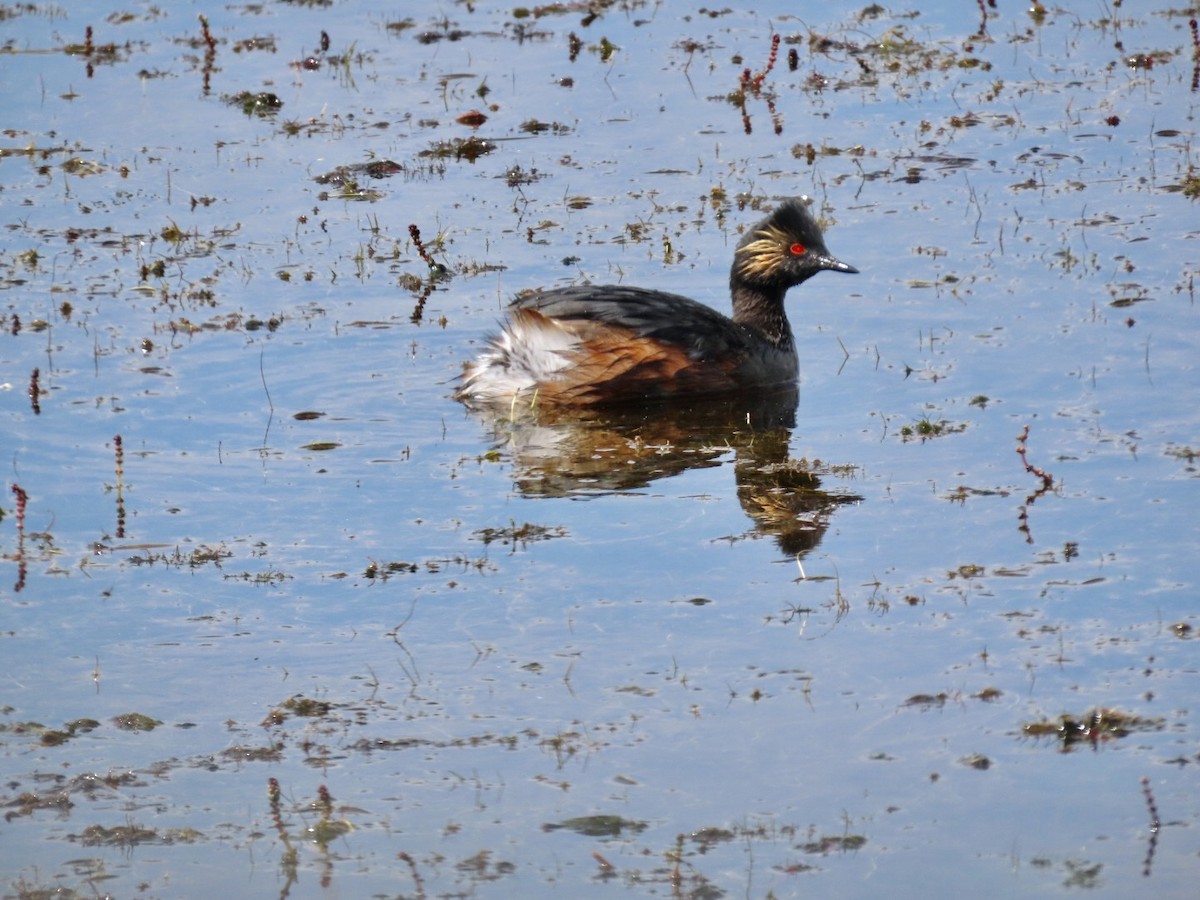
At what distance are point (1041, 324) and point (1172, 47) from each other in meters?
7.57

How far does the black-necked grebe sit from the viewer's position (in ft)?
39.2

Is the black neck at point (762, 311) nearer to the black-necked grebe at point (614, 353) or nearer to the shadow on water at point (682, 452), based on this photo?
the black-necked grebe at point (614, 353)

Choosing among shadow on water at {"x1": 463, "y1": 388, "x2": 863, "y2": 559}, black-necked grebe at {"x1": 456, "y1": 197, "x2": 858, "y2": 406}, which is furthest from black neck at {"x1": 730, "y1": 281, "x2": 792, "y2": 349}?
shadow on water at {"x1": 463, "y1": 388, "x2": 863, "y2": 559}

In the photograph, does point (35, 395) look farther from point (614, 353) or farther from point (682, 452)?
point (682, 452)

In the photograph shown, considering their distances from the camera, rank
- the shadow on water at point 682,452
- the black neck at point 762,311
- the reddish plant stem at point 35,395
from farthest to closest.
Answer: the black neck at point 762,311, the reddish plant stem at point 35,395, the shadow on water at point 682,452

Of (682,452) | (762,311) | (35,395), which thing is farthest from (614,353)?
(35,395)

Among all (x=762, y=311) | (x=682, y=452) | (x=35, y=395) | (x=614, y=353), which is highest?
(x=762, y=311)

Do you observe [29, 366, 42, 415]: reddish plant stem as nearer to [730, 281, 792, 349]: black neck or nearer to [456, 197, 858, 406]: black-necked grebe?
[456, 197, 858, 406]: black-necked grebe

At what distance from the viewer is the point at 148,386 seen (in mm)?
12133

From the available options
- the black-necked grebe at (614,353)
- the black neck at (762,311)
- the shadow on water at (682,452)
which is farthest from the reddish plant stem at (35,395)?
the black neck at (762,311)

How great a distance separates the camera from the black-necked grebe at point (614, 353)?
12.0 metres

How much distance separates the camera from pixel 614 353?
1198 cm

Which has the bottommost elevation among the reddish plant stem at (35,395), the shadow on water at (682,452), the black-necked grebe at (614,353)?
the shadow on water at (682,452)

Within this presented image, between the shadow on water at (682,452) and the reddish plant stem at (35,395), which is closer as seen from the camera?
the shadow on water at (682,452)
